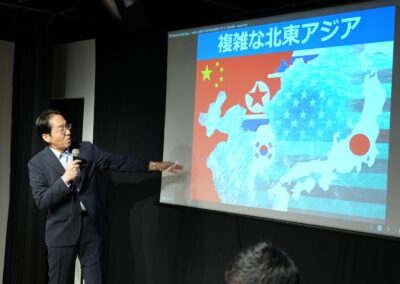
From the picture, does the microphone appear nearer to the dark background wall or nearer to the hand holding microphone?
the hand holding microphone

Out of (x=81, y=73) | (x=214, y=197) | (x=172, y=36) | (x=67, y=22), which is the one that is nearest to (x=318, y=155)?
(x=214, y=197)

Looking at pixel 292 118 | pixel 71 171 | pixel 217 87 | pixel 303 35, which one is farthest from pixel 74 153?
pixel 303 35

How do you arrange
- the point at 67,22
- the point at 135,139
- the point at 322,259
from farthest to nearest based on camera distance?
the point at 67,22, the point at 135,139, the point at 322,259

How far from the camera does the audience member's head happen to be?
3.83 ft

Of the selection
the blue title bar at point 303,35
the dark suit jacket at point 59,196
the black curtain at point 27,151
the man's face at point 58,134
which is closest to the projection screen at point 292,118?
the blue title bar at point 303,35

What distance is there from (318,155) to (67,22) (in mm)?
2958

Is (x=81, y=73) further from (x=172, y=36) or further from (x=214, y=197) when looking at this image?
(x=214, y=197)

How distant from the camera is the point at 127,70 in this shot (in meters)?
4.10

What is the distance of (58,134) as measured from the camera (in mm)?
3096

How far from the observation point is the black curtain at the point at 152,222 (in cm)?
309

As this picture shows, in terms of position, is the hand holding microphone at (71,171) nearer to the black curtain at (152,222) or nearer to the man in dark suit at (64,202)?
the man in dark suit at (64,202)

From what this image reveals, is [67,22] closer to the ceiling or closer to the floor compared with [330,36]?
closer to the ceiling

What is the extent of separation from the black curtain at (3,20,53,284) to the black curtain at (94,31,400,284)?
0.53 meters

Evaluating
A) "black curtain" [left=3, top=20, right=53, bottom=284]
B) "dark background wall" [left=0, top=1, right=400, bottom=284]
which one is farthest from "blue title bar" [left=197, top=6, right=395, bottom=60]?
"black curtain" [left=3, top=20, right=53, bottom=284]
